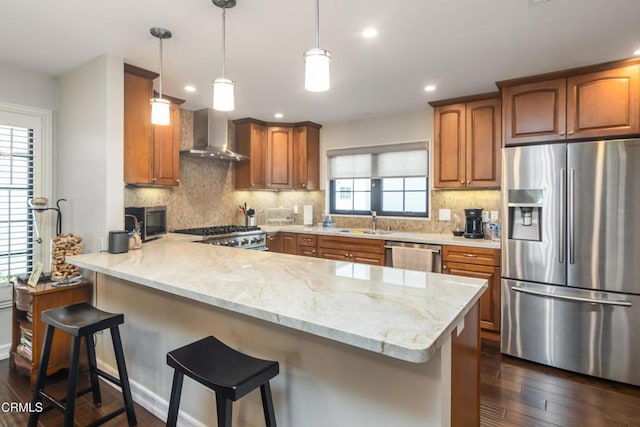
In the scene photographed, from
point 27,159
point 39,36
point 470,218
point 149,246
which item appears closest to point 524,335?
point 470,218

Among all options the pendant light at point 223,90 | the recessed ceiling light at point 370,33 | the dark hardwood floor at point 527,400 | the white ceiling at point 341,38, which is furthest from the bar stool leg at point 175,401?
the recessed ceiling light at point 370,33

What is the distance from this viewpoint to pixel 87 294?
2713 mm

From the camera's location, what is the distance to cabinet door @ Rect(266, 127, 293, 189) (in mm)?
4965

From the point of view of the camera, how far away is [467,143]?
3740mm

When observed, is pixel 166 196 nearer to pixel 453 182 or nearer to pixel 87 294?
pixel 87 294

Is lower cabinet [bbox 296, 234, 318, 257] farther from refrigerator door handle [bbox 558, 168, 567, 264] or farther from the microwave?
refrigerator door handle [bbox 558, 168, 567, 264]

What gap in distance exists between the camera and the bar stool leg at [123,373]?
194cm

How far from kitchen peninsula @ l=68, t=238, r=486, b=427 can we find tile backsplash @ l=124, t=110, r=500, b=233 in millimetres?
1994

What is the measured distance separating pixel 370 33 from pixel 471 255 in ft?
7.63

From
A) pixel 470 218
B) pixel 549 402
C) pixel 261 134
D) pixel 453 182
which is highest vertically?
pixel 261 134

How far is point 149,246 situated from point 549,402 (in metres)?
3.25

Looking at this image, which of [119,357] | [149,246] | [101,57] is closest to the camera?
[119,357]

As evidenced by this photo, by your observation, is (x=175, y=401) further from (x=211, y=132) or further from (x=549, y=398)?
(x=211, y=132)
